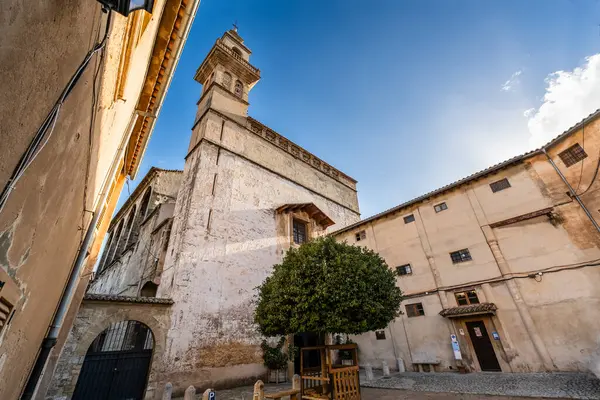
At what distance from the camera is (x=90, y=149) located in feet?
11.0

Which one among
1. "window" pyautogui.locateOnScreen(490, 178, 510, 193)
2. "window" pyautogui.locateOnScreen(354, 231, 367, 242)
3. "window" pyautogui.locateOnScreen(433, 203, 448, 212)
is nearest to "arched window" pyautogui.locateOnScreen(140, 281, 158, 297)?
"window" pyautogui.locateOnScreen(354, 231, 367, 242)

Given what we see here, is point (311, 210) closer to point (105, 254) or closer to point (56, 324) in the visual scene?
point (56, 324)

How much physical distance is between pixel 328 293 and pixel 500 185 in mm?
11762

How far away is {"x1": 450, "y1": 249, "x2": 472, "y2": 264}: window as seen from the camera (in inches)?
520

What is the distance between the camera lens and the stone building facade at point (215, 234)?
9750 mm

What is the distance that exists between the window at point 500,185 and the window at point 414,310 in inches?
284

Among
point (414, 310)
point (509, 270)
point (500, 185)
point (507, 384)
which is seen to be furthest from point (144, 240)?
point (500, 185)

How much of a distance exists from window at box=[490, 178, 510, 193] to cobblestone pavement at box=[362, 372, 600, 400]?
792 centimetres

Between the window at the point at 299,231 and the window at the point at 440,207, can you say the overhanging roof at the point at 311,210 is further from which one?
the window at the point at 440,207

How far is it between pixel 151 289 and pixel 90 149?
13057mm

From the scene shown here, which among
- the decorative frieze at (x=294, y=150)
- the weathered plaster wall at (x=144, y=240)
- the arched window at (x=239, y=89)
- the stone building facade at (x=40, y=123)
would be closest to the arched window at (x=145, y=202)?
the weathered plaster wall at (x=144, y=240)

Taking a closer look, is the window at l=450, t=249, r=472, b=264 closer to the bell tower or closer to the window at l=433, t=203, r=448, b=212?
the window at l=433, t=203, r=448, b=212

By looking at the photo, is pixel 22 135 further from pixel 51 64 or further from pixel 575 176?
pixel 575 176

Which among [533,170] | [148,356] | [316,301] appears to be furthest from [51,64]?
[533,170]
